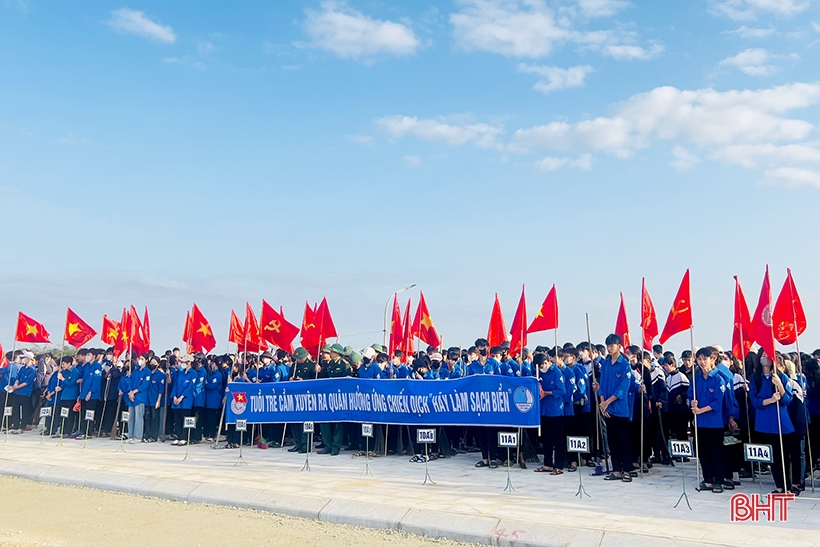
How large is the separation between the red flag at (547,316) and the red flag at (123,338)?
11849 millimetres

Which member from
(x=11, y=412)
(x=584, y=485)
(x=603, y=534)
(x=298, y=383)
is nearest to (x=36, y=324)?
(x=11, y=412)

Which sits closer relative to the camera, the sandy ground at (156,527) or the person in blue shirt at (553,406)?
the sandy ground at (156,527)

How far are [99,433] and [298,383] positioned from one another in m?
8.31

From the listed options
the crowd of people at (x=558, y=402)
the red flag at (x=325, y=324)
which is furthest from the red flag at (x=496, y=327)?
the red flag at (x=325, y=324)

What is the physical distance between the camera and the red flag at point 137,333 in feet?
64.3

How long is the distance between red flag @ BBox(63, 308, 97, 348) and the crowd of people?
37 cm

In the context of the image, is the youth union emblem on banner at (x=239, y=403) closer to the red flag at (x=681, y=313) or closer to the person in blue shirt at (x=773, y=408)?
the red flag at (x=681, y=313)

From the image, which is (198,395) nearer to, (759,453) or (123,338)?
(123,338)

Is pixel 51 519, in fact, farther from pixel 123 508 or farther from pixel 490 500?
pixel 490 500

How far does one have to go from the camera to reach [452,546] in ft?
25.0

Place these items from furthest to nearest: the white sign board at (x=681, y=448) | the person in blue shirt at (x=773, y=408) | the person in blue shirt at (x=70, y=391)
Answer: the person in blue shirt at (x=70, y=391)
the person in blue shirt at (x=773, y=408)
the white sign board at (x=681, y=448)

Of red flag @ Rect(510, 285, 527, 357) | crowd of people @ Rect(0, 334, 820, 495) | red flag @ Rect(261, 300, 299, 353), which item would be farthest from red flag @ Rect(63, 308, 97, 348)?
red flag @ Rect(510, 285, 527, 357)

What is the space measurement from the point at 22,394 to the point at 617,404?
18434 millimetres

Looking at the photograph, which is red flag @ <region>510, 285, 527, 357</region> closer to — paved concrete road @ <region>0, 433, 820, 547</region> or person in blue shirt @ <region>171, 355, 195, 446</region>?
paved concrete road @ <region>0, 433, 820, 547</region>
